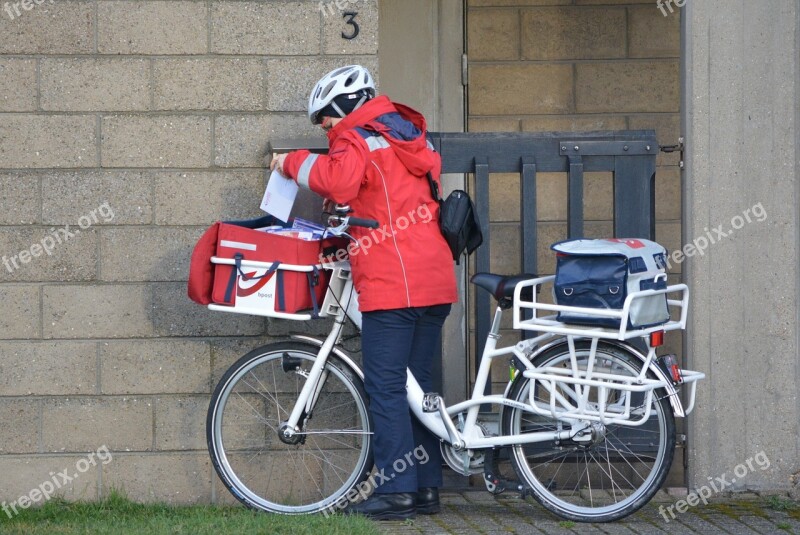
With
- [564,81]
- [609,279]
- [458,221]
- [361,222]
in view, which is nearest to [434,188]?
[458,221]

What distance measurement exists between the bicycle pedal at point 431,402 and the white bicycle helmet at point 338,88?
1.26 metres

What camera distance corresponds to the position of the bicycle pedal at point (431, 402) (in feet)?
17.6

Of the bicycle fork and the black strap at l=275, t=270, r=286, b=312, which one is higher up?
the black strap at l=275, t=270, r=286, b=312

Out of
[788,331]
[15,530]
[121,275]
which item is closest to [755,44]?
[788,331]

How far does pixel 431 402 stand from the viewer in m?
5.36

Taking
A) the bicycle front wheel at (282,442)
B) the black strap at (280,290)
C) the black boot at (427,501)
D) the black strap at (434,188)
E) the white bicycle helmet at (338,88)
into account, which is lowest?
the black boot at (427,501)

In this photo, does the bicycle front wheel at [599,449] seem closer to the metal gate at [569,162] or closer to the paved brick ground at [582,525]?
the paved brick ground at [582,525]

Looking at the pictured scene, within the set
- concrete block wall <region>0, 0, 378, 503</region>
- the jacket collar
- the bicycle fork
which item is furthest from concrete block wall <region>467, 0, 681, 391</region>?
the jacket collar

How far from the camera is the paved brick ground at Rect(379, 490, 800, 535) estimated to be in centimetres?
517

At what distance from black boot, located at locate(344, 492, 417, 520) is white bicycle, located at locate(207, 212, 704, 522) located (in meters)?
0.13

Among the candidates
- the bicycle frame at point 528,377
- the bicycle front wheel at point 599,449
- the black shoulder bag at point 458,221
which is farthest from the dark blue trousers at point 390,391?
the bicycle front wheel at point 599,449

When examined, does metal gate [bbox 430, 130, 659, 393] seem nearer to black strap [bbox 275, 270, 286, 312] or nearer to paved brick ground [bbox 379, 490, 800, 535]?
paved brick ground [bbox 379, 490, 800, 535]

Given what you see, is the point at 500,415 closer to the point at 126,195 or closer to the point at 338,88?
the point at 338,88

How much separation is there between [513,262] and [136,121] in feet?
8.94
